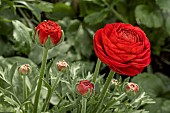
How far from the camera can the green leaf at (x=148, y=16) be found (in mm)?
1708

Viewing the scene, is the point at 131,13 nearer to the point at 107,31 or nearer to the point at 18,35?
the point at 18,35

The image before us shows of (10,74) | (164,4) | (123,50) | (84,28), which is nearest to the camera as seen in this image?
(123,50)

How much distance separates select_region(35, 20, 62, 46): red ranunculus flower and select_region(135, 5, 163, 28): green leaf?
845mm

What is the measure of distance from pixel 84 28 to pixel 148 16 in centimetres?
27

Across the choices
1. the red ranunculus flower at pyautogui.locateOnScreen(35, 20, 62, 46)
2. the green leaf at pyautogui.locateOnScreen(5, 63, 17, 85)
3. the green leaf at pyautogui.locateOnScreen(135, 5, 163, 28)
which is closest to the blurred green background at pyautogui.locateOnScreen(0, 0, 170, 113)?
the green leaf at pyautogui.locateOnScreen(135, 5, 163, 28)

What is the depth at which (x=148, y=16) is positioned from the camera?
1.73 meters

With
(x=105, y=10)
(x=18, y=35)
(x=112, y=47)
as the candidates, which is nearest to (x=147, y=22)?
(x=105, y=10)

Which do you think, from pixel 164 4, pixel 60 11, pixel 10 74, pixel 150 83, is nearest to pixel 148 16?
pixel 164 4

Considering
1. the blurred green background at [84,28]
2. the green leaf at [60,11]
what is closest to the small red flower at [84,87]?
the blurred green background at [84,28]

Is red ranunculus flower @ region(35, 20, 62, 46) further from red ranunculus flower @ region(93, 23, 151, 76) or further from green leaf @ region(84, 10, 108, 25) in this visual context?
green leaf @ region(84, 10, 108, 25)

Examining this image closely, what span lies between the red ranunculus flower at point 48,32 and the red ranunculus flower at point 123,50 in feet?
0.27

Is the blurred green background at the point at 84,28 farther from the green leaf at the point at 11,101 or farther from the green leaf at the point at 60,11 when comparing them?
the green leaf at the point at 11,101

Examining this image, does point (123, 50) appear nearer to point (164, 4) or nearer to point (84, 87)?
point (84, 87)

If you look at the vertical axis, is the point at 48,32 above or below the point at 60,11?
above
